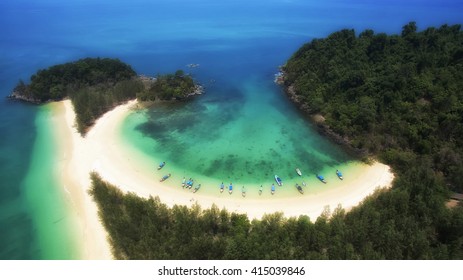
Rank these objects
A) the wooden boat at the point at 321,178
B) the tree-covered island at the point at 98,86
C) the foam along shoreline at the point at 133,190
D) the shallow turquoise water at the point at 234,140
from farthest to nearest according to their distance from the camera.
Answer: the tree-covered island at the point at 98,86 < the shallow turquoise water at the point at 234,140 < the wooden boat at the point at 321,178 < the foam along shoreline at the point at 133,190

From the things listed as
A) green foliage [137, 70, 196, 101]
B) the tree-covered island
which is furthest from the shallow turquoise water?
the tree-covered island

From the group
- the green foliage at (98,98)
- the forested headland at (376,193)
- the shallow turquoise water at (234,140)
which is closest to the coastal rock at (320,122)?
the forested headland at (376,193)

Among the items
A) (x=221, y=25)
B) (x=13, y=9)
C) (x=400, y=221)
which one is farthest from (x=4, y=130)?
(x=13, y=9)


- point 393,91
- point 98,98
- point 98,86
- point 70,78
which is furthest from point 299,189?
point 70,78

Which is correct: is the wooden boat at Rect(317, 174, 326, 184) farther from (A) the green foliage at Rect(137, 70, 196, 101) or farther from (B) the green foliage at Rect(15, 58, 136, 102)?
(B) the green foliage at Rect(15, 58, 136, 102)

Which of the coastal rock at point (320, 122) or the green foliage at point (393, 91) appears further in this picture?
the coastal rock at point (320, 122)

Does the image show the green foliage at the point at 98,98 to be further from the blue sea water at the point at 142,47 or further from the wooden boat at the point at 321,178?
the wooden boat at the point at 321,178

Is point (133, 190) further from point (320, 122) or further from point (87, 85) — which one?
point (87, 85)
